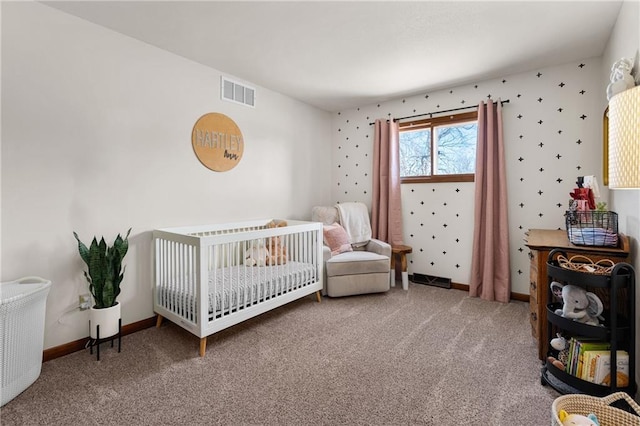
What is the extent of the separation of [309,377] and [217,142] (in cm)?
223

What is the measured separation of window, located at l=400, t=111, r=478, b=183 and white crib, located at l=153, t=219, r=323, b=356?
1592 mm

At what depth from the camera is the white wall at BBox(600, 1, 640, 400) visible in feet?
5.27

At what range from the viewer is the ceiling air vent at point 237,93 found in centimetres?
300

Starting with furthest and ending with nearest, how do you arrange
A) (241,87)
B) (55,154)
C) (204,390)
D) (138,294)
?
1. (241,87)
2. (138,294)
3. (55,154)
4. (204,390)

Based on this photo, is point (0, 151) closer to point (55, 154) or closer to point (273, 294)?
point (55, 154)

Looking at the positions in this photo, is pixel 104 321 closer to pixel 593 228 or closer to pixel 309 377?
pixel 309 377

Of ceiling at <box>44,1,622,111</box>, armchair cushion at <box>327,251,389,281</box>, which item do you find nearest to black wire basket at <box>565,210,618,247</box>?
ceiling at <box>44,1,622,111</box>

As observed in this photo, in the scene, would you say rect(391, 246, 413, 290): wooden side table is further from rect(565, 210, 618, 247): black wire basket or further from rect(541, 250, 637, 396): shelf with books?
rect(541, 250, 637, 396): shelf with books

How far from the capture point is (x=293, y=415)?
4.83 feet

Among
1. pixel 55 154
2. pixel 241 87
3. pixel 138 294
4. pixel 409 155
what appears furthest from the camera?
pixel 409 155

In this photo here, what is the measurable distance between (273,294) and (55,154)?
1855 millimetres

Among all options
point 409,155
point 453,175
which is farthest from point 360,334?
point 409,155

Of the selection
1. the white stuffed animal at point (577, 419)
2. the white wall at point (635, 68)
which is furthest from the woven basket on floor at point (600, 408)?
the white wall at point (635, 68)

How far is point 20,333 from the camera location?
1.64 meters
